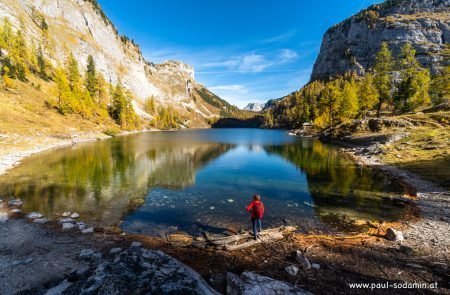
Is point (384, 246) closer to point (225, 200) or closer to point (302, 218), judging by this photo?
point (302, 218)

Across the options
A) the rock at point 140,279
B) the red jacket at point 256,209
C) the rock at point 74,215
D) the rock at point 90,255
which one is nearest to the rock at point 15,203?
the rock at point 74,215

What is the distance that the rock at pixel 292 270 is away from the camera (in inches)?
458

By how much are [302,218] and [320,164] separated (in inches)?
1114

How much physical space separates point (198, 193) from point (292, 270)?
715 inches

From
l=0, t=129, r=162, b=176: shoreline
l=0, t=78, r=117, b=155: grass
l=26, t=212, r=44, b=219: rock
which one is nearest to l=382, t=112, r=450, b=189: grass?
l=26, t=212, r=44, b=219: rock

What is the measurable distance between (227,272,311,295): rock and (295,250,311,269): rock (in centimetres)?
275

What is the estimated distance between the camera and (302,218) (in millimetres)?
20922

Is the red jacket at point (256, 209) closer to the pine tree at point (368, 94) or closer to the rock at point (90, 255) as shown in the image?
the rock at point (90, 255)

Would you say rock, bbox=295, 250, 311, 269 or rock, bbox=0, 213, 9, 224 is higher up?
rock, bbox=0, 213, 9, 224

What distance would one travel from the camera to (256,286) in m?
9.64

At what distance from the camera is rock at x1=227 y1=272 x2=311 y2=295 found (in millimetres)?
9262

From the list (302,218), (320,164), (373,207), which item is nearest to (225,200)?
(302,218)

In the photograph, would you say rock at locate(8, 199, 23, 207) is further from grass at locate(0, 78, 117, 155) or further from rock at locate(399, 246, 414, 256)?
grass at locate(0, 78, 117, 155)

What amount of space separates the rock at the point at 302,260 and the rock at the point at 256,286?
108 inches
